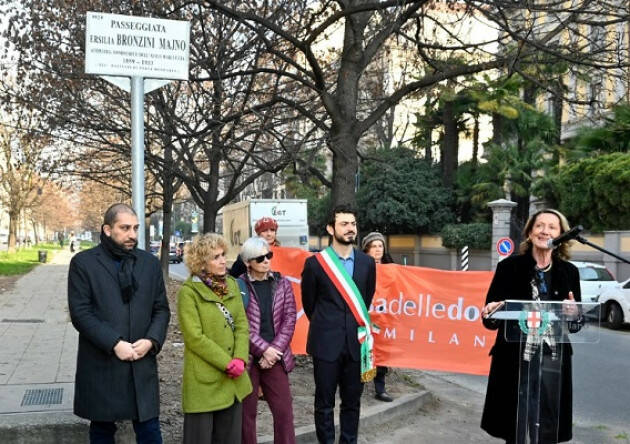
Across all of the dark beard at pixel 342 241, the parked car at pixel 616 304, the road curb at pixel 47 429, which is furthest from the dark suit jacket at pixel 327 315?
the parked car at pixel 616 304

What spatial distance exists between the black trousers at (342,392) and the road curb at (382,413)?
1.78 feet

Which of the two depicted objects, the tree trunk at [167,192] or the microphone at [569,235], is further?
the tree trunk at [167,192]

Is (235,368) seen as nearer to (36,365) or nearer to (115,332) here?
(115,332)

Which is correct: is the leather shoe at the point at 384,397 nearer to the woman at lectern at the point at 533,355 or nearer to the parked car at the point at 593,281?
the woman at lectern at the point at 533,355

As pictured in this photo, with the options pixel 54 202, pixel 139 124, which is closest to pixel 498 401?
pixel 139 124

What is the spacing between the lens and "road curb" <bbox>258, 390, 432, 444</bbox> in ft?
18.0

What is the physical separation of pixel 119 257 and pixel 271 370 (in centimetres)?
139

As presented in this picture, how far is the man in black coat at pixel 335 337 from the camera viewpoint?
4895 millimetres

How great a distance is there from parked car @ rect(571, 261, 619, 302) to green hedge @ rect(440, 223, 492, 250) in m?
13.7

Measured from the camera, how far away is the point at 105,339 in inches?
158

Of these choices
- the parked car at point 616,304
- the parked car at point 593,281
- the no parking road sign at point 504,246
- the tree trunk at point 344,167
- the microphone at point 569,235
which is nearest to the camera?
the microphone at point 569,235

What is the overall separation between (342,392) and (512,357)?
1.44m

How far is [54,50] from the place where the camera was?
1470cm

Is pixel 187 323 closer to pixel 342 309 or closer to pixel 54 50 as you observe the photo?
pixel 342 309
